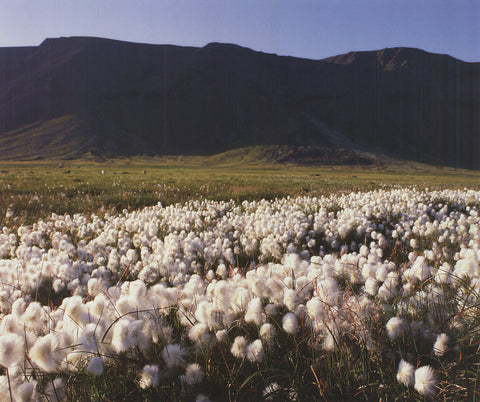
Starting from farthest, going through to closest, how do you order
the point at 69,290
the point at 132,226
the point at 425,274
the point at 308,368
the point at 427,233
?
the point at 132,226 < the point at 427,233 < the point at 69,290 < the point at 425,274 < the point at 308,368

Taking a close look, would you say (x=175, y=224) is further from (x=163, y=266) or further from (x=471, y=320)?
(x=471, y=320)

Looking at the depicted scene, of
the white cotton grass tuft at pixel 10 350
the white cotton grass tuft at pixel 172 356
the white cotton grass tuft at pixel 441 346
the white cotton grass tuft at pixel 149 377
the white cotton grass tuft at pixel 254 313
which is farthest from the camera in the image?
the white cotton grass tuft at pixel 254 313

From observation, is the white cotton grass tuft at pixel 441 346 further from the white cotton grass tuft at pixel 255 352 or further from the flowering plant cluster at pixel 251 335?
the white cotton grass tuft at pixel 255 352

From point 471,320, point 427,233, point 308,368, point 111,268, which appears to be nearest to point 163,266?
point 111,268

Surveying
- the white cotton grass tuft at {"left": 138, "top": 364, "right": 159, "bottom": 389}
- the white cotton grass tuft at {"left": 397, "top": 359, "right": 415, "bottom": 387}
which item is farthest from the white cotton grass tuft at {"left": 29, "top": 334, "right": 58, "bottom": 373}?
the white cotton grass tuft at {"left": 397, "top": 359, "right": 415, "bottom": 387}

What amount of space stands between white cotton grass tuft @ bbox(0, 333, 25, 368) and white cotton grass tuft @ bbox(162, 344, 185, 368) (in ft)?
2.44

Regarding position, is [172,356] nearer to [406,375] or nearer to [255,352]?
[255,352]

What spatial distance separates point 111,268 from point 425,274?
12.7 ft

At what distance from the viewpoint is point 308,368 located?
6.96ft

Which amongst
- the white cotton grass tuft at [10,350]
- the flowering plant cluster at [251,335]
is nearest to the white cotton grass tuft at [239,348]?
the flowering plant cluster at [251,335]

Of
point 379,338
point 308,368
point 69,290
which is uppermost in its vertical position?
point 379,338

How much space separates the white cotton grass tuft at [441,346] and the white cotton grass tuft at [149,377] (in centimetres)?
169

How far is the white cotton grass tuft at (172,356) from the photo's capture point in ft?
6.42

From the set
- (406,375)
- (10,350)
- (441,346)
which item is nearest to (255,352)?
(406,375)
